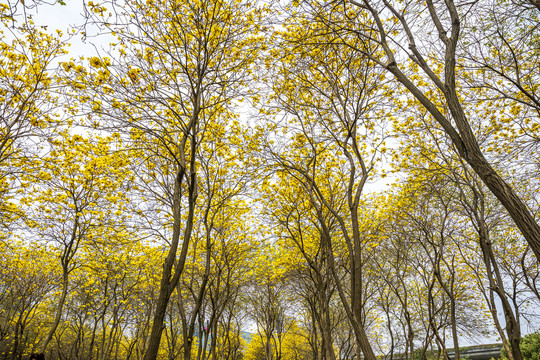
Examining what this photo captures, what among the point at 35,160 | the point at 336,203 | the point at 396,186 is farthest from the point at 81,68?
the point at 396,186

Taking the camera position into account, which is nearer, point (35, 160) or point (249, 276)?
point (35, 160)

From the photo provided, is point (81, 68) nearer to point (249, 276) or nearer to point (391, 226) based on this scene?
point (391, 226)

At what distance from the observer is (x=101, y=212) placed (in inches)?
374

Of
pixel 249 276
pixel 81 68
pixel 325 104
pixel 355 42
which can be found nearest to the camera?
pixel 81 68

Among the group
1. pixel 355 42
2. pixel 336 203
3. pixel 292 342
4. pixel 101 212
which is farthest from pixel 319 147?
pixel 292 342

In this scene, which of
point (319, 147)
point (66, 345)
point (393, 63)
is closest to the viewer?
point (393, 63)

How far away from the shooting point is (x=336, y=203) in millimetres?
9312

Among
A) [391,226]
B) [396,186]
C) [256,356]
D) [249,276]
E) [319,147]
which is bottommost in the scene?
[256,356]

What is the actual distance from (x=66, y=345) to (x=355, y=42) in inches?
1225

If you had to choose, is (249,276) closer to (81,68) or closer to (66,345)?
(81,68)

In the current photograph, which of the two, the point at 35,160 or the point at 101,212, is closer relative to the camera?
the point at 35,160

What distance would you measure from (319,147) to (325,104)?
4.45ft

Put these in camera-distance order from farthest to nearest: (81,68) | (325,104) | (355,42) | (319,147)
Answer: (319,147)
(325,104)
(355,42)
(81,68)

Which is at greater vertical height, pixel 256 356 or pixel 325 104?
pixel 325 104
